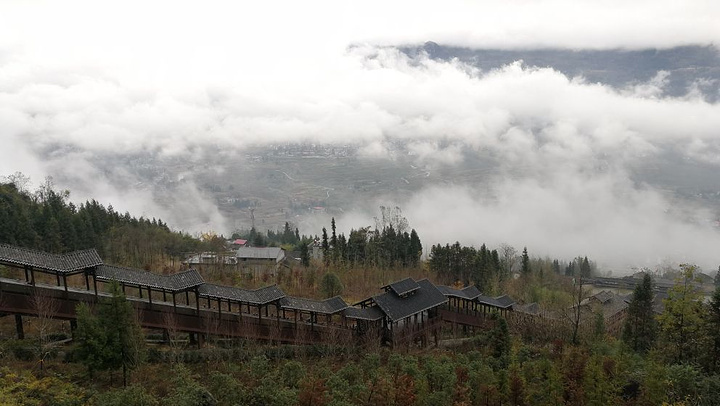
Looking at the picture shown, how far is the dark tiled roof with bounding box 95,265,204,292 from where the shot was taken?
80.6 feet

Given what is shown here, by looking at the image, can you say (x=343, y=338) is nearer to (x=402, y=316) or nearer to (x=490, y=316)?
(x=402, y=316)

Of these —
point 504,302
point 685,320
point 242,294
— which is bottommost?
point 504,302

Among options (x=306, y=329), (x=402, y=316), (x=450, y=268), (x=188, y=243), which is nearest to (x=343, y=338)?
(x=306, y=329)

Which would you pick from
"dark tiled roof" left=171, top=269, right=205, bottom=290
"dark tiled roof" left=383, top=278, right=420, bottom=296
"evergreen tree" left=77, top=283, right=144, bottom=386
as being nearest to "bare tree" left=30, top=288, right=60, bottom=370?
"evergreen tree" left=77, top=283, right=144, bottom=386

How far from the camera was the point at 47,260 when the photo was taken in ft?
77.3

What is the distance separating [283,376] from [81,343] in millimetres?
8730

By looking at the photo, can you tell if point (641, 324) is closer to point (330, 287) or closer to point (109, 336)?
A: point (330, 287)

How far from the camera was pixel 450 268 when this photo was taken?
6456 centimetres

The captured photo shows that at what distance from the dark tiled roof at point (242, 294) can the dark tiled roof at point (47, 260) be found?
5.91m

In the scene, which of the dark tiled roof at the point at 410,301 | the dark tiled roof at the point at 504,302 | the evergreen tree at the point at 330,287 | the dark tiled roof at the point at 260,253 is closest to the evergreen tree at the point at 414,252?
the dark tiled roof at the point at 260,253

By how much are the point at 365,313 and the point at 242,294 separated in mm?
8703

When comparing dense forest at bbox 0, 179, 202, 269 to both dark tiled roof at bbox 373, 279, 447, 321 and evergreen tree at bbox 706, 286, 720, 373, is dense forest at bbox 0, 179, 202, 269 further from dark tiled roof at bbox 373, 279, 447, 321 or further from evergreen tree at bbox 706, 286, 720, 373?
evergreen tree at bbox 706, 286, 720, 373

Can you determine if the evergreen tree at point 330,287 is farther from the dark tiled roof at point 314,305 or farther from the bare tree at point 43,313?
the bare tree at point 43,313

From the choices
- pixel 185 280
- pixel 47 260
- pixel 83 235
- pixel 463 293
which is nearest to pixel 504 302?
pixel 463 293
